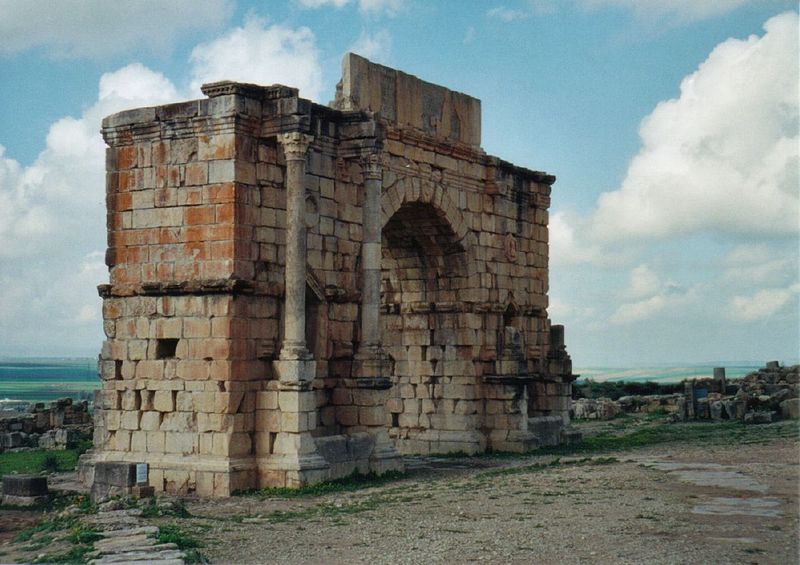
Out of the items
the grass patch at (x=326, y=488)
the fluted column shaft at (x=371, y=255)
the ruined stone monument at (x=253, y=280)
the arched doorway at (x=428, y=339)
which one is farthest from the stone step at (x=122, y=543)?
the arched doorway at (x=428, y=339)

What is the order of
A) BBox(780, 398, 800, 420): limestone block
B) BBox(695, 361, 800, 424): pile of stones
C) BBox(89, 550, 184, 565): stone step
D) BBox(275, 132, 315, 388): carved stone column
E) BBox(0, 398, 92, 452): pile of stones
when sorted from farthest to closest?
BBox(695, 361, 800, 424): pile of stones, BBox(780, 398, 800, 420): limestone block, BBox(0, 398, 92, 452): pile of stones, BBox(275, 132, 315, 388): carved stone column, BBox(89, 550, 184, 565): stone step

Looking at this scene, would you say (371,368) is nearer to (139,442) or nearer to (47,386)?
(139,442)

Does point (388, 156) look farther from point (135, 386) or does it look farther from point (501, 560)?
point (501, 560)

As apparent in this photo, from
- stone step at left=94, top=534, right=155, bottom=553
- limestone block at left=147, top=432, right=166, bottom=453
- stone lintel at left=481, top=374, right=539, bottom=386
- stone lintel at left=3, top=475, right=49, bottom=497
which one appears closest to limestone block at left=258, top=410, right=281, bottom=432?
limestone block at left=147, top=432, right=166, bottom=453

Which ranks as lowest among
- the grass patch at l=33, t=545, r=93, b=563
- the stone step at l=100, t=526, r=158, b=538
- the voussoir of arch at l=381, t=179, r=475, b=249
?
Answer: the grass patch at l=33, t=545, r=93, b=563

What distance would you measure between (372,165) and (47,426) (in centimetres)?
1335

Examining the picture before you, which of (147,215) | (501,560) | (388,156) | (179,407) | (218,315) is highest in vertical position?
(388,156)

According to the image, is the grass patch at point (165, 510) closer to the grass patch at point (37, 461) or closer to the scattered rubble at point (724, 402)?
the grass patch at point (37, 461)

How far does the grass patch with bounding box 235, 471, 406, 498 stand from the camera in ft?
49.9

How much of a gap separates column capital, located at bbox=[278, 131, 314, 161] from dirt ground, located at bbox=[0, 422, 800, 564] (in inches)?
192

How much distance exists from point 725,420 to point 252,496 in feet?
54.1

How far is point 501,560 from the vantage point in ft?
32.7

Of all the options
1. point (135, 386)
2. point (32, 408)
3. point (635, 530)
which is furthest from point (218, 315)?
point (32, 408)

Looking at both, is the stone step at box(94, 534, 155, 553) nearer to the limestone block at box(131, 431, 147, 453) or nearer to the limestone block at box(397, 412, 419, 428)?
the limestone block at box(131, 431, 147, 453)
